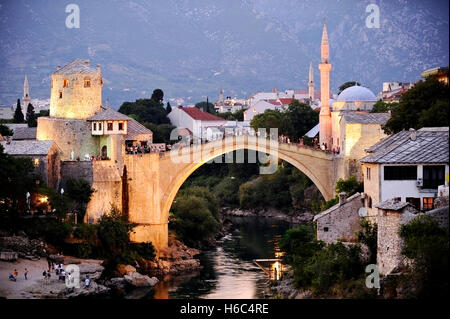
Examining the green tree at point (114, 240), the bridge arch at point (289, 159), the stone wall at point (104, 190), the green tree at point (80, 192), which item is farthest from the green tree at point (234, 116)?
the green tree at point (114, 240)

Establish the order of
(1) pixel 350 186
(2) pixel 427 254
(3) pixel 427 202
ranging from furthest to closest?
1. (1) pixel 350 186
2. (3) pixel 427 202
3. (2) pixel 427 254

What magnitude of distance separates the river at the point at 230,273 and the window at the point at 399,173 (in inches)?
310

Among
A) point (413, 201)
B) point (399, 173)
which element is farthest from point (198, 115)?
point (413, 201)

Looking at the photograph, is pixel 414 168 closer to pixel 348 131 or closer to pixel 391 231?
pixel 391 231

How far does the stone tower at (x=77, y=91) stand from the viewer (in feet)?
167

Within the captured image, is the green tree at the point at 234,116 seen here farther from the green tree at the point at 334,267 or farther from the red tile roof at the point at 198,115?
the green tree at the point at 334,267

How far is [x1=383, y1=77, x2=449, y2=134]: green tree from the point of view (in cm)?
3910

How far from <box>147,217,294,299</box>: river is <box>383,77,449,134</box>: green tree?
8747 millimetres

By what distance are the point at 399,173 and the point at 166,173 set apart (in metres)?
18.8

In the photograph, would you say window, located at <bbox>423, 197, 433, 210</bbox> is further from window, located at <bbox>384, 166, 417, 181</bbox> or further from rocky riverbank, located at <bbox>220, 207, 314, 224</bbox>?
rocky riverbank, located at <bbox>220, 207, 314, 224</bbox>

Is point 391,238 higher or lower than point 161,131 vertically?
lower

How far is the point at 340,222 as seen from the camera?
123 ft
